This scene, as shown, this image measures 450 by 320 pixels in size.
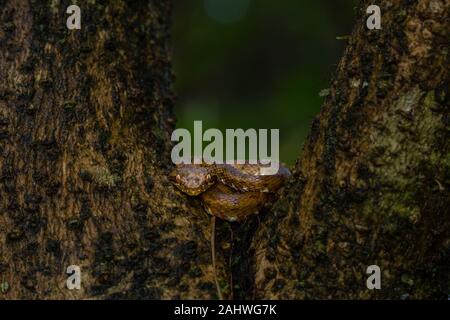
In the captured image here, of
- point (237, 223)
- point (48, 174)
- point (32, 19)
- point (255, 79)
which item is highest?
point (255, 79)

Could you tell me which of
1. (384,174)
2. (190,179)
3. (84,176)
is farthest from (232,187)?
(384,174)

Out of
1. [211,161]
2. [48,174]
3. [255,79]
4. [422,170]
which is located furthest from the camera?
[255,79]

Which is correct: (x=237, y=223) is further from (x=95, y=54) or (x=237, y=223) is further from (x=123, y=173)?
(x=95, y=54)

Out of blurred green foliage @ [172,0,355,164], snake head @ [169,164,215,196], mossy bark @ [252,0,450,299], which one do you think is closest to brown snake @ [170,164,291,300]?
snake head @ [169,164,215,196]

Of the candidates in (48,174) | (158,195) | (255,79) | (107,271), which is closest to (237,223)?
(158,195)

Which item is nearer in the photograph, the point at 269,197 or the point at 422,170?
the point at 422,170

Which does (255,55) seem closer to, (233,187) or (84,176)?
(233,187)
